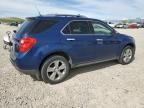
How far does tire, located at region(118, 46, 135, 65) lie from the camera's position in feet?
23.1

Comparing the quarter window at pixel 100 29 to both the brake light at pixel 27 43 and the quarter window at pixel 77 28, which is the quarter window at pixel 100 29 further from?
the brake light at pixel 27 43

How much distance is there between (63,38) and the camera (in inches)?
202

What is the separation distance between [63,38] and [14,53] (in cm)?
132

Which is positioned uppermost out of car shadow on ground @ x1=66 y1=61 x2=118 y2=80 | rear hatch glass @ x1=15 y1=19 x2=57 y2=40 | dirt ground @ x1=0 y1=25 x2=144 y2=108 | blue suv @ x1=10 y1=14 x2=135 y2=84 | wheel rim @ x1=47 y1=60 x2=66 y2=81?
rear hatch glass @ x1=15 y1=19 x2=57 y2=40

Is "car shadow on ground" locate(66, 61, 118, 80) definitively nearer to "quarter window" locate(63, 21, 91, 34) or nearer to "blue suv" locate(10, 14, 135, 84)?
"blue suv" locate(10, 14, 135, 84)

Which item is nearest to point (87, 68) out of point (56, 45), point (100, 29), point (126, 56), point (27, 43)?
point (100, 29)

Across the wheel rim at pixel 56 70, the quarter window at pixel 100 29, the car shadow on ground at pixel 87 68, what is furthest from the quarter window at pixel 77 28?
the car shadow on ground at pixel 87 68

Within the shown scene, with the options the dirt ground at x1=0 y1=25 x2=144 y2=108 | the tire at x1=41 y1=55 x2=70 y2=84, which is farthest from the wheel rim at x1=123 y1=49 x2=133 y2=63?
the tire at x1=41 y1=55 x2=70 y2=84

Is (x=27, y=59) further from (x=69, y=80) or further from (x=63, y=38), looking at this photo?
(x=69, y=80)

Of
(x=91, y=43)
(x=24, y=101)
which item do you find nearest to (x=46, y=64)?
(x=24, y=101)

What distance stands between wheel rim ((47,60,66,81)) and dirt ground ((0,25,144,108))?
22 cm

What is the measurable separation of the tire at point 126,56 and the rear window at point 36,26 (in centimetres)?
310

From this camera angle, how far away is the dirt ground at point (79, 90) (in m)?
4.20

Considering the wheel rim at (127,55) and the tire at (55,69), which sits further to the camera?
the wheel rim at (127,55)
